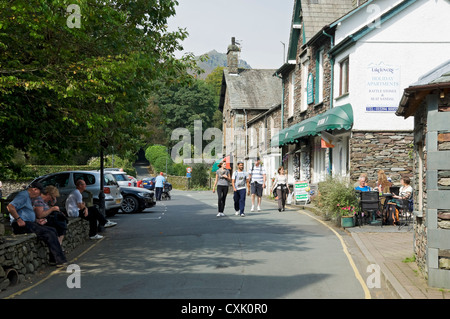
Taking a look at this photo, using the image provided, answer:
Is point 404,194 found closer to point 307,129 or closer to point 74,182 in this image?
point 307,129

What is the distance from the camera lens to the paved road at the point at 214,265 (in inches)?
302

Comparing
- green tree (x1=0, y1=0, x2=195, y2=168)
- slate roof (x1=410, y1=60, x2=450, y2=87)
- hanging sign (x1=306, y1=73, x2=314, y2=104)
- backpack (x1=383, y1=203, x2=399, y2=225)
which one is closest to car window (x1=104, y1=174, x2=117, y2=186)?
green tree (x1=0, y1=0, x2=195, y2=168)

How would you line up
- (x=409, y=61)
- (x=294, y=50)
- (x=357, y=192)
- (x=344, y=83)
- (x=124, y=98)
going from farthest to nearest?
1. (x=294, y=50)
2. (x=344, y=83)
3. (x=409, y=61)
4. (x=357, y=192)
5. (x=124, y=98)

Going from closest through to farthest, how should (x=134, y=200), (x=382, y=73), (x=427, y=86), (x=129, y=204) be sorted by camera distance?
(x=427, y=86) < (x=382, y=73) < (x=134, y=200) < (x=129, y=204)

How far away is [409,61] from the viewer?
63.1 ft

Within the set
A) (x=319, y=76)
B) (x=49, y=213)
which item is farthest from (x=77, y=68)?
(x=319, y=76)

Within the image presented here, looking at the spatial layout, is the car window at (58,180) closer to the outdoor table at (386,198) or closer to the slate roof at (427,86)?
the outdoor table at (386,198)

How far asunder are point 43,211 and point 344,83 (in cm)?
1393

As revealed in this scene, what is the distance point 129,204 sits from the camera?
22172 millimetres

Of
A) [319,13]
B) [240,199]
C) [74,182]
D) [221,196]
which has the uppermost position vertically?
[319,13]

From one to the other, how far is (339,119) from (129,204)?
9.21 meters
